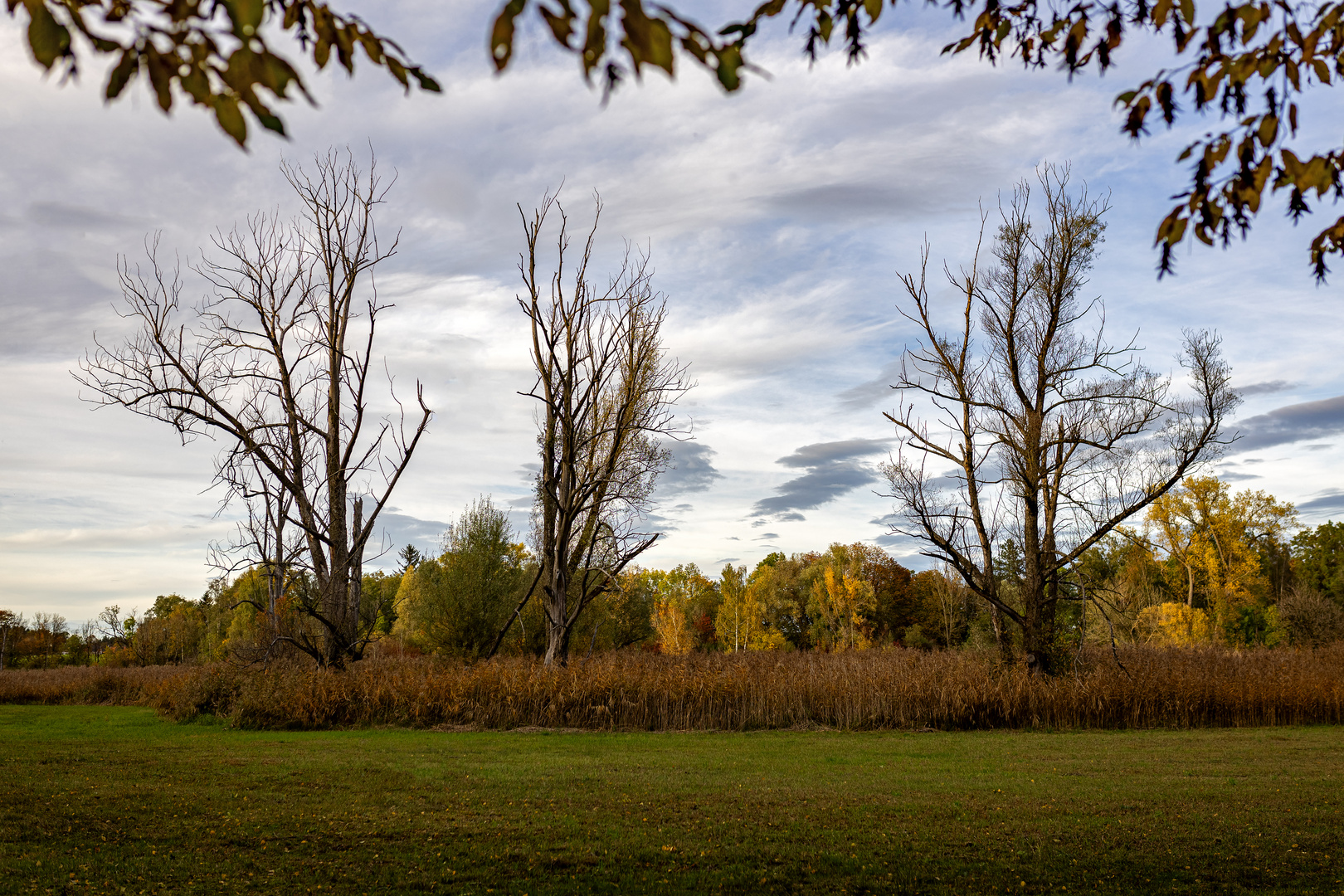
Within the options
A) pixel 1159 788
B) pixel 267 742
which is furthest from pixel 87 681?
pixel 1159 788

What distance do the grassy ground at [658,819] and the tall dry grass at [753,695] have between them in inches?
112

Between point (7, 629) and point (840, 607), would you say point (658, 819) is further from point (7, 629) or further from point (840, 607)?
point (7, 629)

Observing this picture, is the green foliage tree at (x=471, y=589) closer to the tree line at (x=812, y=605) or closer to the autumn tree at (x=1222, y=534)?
the tree line at (x=812, y=605)

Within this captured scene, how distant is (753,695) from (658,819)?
8.69 meters

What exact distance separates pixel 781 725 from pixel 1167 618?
3362 centimetres

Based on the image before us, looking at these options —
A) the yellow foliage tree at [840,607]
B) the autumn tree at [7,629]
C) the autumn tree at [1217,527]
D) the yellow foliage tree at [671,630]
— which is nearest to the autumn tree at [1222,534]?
the autumn tree at [1217,527]

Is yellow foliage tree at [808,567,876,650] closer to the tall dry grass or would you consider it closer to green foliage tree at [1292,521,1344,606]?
green foliage tree at [1292,521,1344,606]

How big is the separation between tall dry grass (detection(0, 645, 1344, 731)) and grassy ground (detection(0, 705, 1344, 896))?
2.85 metres

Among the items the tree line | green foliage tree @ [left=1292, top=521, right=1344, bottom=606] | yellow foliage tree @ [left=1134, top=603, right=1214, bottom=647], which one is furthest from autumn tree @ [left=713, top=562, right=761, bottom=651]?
green foliage tree @ [left=1292, top=521, right=1344, bottom=606]

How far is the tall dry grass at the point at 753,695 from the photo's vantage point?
49.4 feet

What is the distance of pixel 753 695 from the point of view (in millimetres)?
15375

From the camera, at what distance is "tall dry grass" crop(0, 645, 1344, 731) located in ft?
49.4

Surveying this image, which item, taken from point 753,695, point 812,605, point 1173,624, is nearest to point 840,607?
point 812,605

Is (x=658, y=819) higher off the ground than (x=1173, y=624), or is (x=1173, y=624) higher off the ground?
(x=658, y=819)
